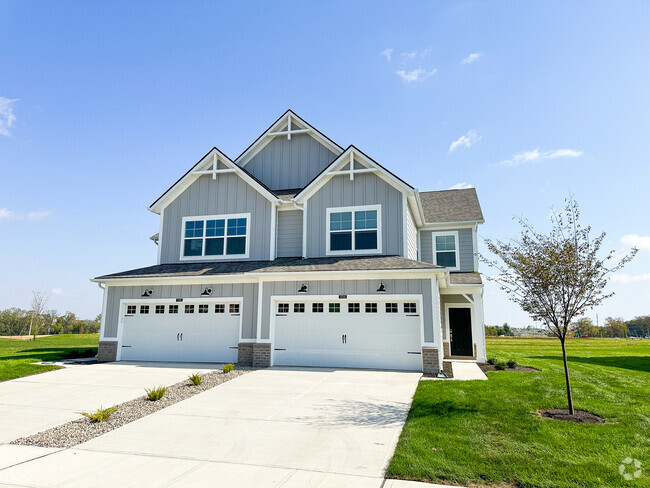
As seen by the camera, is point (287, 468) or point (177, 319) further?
point (177, 319)

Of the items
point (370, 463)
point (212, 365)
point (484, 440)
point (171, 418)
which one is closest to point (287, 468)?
point (370, 463)

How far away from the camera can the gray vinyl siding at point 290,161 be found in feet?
61.3

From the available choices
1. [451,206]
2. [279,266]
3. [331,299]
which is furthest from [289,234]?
[451,206]

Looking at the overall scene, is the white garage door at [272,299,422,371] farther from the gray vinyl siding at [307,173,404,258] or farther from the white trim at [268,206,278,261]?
the white trim at [268,206,278,261]

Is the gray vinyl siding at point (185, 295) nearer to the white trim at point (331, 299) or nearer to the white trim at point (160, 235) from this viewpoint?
the white trim at point (331, 299)

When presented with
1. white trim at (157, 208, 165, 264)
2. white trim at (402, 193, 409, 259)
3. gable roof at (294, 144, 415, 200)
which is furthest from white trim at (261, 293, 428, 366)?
white trim at (157, 208, 165, 264)

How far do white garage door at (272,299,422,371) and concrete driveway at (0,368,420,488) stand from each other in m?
3.29

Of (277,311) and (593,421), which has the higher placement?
(277,311)

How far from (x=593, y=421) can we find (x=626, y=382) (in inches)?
202

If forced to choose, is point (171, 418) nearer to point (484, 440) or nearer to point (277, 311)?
point (484, 440)

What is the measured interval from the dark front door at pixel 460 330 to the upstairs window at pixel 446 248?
88.9 inches

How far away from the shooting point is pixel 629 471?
508 cm

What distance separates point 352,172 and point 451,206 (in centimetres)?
753

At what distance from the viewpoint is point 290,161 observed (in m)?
19.1
